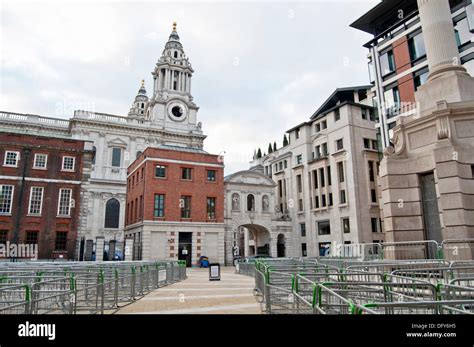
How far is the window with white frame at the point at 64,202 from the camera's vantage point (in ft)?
109

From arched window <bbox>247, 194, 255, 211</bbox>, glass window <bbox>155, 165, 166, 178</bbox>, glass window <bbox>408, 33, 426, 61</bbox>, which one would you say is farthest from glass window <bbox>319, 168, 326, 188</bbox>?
glass window <bbox>155, 165, 166, 178</bbox>

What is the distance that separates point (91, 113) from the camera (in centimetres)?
5825

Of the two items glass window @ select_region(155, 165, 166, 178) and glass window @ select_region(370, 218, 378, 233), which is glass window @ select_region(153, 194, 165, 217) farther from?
glass window @ select_region(370, 218, 378, 233)

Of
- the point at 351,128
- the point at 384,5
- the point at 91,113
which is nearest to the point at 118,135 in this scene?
the point at 91,113

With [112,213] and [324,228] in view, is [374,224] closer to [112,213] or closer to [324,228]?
[324,228]

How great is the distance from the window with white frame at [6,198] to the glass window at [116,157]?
27439 millimetres

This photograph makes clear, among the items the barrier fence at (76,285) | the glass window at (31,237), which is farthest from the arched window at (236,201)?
the barrier fence at (76,285)

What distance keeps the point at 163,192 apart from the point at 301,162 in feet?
92.1

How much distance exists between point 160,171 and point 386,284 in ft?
101

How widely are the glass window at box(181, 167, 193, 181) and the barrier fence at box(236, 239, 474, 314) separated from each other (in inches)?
846
